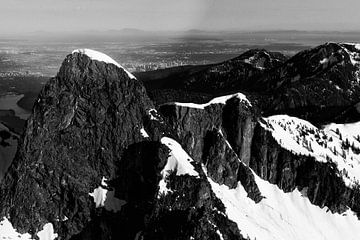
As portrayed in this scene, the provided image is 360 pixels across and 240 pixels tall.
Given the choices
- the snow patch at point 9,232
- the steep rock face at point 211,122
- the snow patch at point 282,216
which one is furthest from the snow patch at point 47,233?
the steep rock face at point 211,122

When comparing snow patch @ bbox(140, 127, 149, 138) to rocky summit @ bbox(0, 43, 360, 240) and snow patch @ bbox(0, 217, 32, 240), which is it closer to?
rocky summit @ bbox(0, 43, 360, 240)

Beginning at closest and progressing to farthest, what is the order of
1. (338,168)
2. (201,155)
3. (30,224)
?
(30,224), (201,155), (338,168)

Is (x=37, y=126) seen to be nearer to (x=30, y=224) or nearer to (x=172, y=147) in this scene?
(x=30, y=224)

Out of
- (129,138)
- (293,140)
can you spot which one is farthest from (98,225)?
(293,140)

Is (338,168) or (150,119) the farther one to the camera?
(338,168)

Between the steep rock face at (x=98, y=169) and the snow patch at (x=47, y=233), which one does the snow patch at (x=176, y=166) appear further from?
the snow patch at (x=47, y=233)

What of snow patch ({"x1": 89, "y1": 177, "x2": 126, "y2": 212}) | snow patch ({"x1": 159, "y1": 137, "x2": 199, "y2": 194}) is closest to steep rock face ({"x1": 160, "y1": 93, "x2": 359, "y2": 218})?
snow patch ({"x1": 159, "y1": 137, "x2": 199, "y2": 194})
